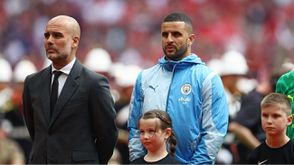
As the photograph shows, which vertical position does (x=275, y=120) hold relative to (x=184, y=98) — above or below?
below

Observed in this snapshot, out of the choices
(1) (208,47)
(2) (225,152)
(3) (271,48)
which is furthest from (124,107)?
(3) (271,48)

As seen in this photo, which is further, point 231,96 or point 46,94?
point 231,96

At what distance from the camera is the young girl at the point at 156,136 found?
31.6 feet

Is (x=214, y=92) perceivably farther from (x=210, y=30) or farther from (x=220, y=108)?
(x=210, y=30)

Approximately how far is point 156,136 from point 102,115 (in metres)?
0.46

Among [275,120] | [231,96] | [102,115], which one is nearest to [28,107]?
[102,115]

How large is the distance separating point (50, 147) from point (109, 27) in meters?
17.6

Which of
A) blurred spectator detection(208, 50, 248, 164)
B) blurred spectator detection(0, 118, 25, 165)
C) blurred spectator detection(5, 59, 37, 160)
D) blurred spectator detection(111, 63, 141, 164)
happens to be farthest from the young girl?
blurred spectator detection(5, 59, 37, 160)

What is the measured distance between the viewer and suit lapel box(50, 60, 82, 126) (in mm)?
9570

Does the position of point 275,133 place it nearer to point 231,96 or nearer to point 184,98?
point 184,98

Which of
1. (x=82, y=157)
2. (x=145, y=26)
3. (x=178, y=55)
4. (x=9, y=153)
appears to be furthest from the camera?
(x=145, y=26)

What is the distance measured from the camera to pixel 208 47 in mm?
24281

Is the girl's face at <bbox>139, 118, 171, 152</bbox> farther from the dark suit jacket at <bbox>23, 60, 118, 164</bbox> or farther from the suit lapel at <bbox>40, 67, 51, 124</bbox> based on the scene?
the suit lapel at <bbox>40, 67, 51, 124</bbox>

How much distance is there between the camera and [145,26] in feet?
88.7
